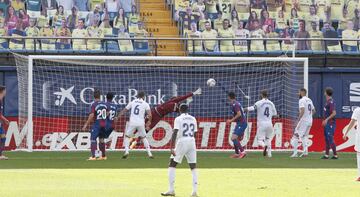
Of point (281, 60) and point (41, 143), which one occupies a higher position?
point (281, 60)

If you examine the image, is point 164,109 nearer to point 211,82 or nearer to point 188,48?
point 211,82

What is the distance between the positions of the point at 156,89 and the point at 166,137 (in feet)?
5.51

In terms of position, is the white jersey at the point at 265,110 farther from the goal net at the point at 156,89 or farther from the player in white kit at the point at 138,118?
the player in white kit at the point at 138,118

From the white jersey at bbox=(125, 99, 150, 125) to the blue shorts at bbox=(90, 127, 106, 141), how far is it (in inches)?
54.8

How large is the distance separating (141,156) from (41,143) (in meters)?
3.43

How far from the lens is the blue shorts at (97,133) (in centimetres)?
2873

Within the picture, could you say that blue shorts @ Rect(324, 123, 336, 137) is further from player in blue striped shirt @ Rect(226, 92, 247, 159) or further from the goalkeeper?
the goalkeeper

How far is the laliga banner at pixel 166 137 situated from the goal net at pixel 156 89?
0.10 feet

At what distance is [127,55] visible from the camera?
35.5m

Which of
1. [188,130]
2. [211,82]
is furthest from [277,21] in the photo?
[188,130]

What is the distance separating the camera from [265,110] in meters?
31.1
